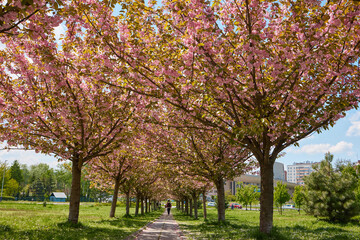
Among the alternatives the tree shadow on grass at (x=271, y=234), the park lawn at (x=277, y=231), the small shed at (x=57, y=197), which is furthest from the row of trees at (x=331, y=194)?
the small shed at (x=57, y=197)

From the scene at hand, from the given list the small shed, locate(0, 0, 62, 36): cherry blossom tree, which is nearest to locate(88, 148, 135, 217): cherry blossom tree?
locate(0, 0, 62, 36): cherry blossom tree

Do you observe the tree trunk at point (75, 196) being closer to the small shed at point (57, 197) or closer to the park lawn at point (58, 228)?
the park lawn at point (58, 228)

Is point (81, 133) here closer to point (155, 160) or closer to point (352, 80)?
point (155, 160)

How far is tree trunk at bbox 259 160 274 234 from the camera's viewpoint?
29.4ft

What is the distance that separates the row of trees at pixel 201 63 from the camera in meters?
6.25

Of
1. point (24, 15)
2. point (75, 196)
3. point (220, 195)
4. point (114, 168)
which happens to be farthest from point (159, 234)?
point (24, 15)

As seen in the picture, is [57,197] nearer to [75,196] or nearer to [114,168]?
[114,168]

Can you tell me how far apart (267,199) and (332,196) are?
1643 cm

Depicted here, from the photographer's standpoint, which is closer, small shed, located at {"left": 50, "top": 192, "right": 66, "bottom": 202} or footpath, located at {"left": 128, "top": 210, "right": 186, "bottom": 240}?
footpath, located at {"left": 128, "top": 210, "right": 186, "bottom": 240}

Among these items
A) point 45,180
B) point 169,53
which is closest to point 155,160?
point 169,53

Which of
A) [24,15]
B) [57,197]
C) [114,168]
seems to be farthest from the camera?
[57,197]

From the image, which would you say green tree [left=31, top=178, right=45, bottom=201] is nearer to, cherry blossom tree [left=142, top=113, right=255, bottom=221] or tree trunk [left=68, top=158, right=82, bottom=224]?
tree trunk [left=68, top=158, right=82, bottom=224]

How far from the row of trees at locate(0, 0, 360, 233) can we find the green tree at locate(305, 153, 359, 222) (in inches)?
629

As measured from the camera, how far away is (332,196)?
71.0ft
